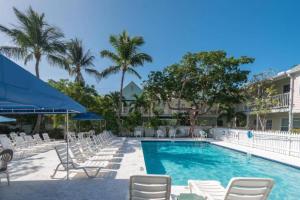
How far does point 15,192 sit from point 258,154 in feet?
37.6

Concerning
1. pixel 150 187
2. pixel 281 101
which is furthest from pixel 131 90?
pixel 150 187

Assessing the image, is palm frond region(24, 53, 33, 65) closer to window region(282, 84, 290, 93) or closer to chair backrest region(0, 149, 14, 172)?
chair backrest region(0, 149, 14, 172)

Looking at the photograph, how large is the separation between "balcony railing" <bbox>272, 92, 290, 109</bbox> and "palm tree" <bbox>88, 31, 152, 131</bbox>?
12175mm

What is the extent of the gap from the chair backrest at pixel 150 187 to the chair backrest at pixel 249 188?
97 cm

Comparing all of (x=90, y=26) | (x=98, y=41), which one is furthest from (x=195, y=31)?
(x=98, y=41)

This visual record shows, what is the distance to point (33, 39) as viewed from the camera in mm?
19359

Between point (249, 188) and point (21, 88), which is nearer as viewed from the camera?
point (21, 88)

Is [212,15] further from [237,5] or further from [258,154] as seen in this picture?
[258,154]

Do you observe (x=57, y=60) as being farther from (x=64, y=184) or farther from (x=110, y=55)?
(x=64, y=184)

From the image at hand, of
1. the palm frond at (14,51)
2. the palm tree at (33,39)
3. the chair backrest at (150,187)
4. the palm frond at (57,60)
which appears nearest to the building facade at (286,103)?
the chair backrest at (150,187)

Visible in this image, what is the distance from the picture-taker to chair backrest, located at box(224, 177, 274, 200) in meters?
3.78

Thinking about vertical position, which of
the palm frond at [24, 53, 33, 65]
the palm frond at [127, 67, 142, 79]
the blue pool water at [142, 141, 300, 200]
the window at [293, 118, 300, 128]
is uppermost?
the palm frond at [24, 53, 33, 65]

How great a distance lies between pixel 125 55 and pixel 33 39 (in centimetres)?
806

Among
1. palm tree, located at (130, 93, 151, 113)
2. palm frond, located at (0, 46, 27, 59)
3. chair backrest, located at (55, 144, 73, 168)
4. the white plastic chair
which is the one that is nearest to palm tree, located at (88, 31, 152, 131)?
the white plastic chair
